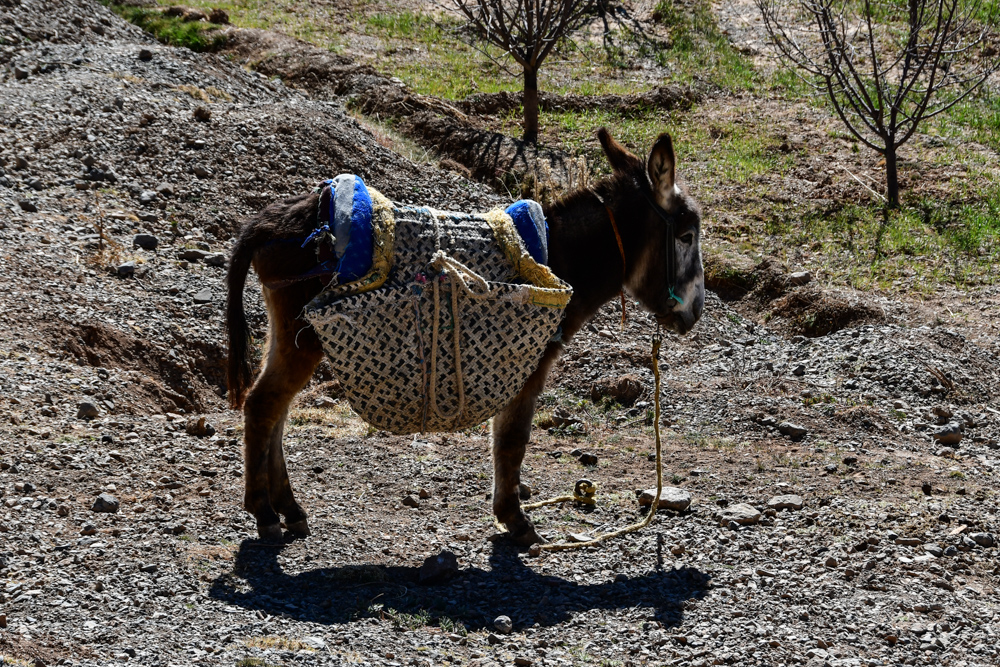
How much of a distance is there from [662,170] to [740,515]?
2.09 m

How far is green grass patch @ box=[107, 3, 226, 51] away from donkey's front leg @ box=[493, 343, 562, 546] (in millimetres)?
12603

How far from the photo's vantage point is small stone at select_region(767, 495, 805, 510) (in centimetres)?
622

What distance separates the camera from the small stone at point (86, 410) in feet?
21.8

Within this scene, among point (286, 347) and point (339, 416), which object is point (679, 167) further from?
point (286, 347)

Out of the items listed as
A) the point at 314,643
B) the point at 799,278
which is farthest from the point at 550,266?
the point at 799,278

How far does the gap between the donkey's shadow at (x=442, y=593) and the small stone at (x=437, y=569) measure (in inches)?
1.2

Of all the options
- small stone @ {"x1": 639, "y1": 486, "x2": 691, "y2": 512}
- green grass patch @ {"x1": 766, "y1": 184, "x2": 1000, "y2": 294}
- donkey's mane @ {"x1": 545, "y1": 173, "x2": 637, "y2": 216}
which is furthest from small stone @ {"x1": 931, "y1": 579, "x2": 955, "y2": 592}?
green grass patch @ {"x1": 766, "y1": 184, "x2": 1000, "y2": 294}

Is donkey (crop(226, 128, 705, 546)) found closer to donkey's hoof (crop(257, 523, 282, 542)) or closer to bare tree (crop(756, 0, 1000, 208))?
donkey's hoof (crop(257, 523, 282, 542))

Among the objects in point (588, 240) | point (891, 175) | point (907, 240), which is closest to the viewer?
point (588, 240)

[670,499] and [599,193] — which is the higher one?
[599,193]

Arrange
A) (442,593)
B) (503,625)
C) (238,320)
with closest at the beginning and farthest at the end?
1. (503,625)
2. (442,593)
3. (238,320)

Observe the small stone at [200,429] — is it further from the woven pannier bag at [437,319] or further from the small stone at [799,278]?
the small stone at [799,278]

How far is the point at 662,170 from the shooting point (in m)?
5.82

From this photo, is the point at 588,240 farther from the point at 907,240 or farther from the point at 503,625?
the point at 907,240
